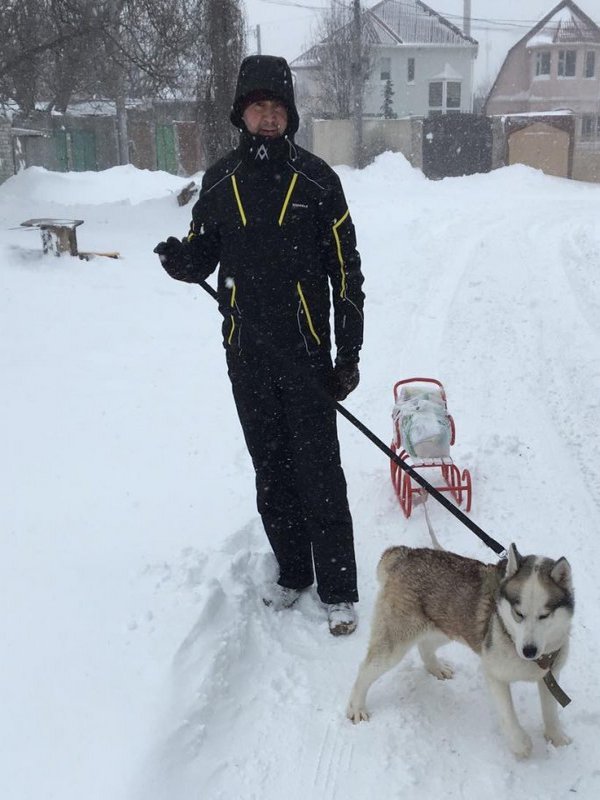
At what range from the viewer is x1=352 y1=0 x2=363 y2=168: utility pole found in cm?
2977

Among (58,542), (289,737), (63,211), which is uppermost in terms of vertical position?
(63,211)

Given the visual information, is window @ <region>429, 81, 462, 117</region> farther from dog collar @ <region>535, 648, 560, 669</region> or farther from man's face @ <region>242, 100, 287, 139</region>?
dog collar @ <region>535, 648, 560, 669</region>

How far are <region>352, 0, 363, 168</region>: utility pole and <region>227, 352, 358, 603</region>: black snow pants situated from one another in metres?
28.2

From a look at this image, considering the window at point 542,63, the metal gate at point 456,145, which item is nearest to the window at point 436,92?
the window at point 542,63

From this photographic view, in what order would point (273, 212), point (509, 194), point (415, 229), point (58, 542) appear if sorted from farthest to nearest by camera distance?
point (509, 194)
point (415, 229)
point (58, 542)
point (273, 212)

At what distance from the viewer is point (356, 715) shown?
309cm

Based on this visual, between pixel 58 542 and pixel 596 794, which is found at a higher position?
pixel 58 542

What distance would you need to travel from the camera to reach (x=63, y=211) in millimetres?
15414

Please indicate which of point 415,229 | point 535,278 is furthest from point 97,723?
point 415,229

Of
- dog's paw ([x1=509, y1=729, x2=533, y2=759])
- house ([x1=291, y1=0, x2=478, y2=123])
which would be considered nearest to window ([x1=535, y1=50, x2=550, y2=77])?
house ([x1=291, y1=0, x2=478, y2=123])

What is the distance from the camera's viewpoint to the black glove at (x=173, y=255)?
142 inches

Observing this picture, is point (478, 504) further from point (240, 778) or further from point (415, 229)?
point (415, 229)

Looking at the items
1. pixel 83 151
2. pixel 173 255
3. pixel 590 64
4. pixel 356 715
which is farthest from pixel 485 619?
pixel 590 64

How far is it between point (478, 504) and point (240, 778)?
251cm
